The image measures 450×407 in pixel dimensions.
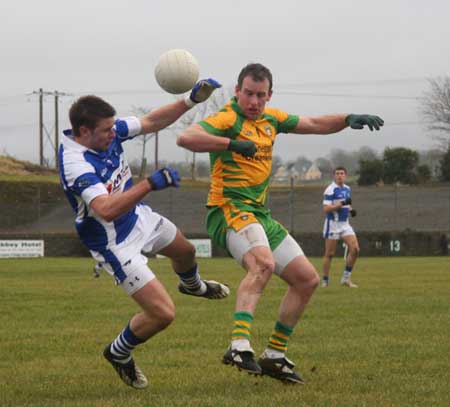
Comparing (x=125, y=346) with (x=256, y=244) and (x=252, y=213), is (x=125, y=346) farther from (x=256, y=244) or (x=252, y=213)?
(x=252, y=213)

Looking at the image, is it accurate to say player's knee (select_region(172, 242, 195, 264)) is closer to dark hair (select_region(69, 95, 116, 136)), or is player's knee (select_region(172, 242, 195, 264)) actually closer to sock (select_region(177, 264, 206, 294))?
sock (select_region(177, 264, 206, 294))

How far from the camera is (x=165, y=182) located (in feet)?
18.3

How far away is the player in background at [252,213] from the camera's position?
22.0ft

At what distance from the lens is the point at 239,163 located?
6.98m

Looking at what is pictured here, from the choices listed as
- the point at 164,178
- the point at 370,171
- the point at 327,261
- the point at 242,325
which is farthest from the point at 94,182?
the point at 370,171

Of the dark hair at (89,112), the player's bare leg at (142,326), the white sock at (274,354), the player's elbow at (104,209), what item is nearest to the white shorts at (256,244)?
the white sock at (274,354)

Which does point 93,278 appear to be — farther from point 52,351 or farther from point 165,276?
point 52,351

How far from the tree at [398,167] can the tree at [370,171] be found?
0.49 metres

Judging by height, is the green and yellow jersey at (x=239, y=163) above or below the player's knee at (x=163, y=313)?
above

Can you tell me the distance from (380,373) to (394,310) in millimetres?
5298

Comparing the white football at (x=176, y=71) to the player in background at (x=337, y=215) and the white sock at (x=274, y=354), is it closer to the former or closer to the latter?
the white sock at (x=274, y=354)

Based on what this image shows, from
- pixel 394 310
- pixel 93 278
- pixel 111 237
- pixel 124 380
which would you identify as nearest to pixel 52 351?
pixel 124 380

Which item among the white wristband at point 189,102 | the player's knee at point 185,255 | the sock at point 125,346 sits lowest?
the sock at point 125,346

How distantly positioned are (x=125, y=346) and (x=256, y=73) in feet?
7.52
